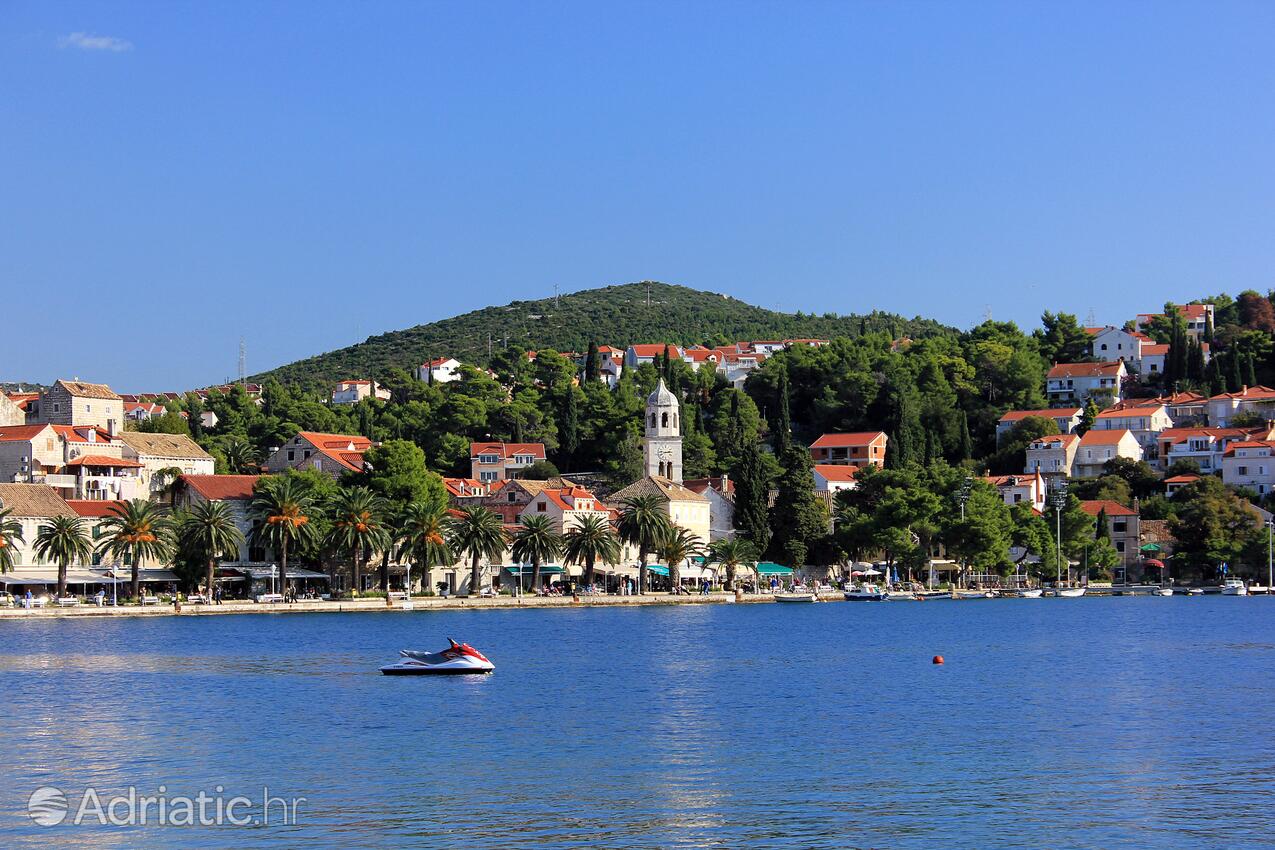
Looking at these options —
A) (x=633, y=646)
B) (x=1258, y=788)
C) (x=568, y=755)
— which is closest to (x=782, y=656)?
(x=633, y=646)

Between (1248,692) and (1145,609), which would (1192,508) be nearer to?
(1145,609)

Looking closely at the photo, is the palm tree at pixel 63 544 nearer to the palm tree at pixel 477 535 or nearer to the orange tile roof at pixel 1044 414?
the palm tree at pixel 477 535

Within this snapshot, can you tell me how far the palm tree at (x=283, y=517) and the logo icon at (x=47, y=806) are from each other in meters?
49.1

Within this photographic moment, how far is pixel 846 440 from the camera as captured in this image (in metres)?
131

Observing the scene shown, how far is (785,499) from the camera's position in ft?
334

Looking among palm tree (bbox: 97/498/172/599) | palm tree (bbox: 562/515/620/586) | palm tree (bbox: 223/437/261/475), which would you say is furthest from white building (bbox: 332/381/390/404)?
palm tree (bbox: 97/498/172/599)

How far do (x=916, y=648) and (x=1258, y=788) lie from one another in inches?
1211

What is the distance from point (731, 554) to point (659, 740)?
64381 millimetres

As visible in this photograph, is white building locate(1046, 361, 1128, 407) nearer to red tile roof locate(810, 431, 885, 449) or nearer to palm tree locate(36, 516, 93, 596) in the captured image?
red tile roof locate(810, 431, 885, 449)

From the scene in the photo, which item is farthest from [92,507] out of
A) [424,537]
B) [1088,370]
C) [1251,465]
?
[1088,370]

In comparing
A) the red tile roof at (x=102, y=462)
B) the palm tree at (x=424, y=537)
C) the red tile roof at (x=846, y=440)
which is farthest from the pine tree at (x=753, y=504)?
the red tile roof at (x=102, y=462)

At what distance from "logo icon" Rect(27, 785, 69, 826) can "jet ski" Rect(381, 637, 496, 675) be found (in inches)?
739

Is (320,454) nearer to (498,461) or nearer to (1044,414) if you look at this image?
(498,461)

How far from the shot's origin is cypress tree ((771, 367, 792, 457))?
122 metres
